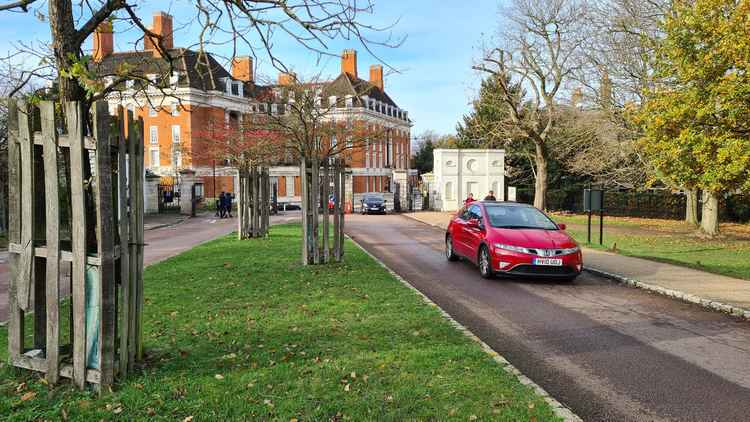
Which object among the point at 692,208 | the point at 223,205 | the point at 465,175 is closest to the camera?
the point at 692,208

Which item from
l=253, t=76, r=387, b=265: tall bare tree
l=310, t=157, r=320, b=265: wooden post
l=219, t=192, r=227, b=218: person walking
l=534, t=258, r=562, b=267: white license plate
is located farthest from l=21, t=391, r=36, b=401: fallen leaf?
l=219, t=192, r=227, b=218: person walking

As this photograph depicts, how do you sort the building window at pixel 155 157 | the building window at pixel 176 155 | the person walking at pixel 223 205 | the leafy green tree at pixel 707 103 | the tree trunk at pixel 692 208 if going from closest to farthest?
the leafy green tree at pixel 707 103 → the tree trunk at pixel 692 208 → the person walking at pixel 223 205 → the building window at pixel 176 155 → the building window at pixel 155 157

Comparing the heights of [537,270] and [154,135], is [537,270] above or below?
below

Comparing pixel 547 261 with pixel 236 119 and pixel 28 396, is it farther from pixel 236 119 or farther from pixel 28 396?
pixel 236 119

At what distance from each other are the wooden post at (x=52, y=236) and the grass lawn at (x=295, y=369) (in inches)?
11.4

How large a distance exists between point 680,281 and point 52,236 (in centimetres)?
1045

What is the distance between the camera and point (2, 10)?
4.55 meters

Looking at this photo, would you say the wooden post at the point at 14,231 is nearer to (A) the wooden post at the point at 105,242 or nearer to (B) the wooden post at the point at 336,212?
(A) the wooden post at the point at 105,242

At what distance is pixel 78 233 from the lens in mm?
4230

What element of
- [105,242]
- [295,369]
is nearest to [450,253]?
[295,369]

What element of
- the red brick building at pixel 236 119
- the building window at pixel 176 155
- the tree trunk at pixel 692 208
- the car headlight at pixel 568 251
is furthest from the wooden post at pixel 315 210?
the building window at pixel 176 155

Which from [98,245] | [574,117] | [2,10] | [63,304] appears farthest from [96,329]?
[574,117]

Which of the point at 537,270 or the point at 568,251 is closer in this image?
the point at 537,270

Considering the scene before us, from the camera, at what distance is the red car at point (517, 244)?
10.4 metres
